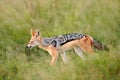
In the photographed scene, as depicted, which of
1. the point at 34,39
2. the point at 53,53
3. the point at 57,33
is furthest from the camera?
the point at 57,33

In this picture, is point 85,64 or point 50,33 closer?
point 85,64

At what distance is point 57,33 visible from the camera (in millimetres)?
12656

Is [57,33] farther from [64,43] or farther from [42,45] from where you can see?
[64,43]

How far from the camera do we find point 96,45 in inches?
454

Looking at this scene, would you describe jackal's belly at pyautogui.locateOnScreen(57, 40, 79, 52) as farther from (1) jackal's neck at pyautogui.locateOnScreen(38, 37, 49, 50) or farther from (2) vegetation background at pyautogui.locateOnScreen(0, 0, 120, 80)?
(1) jackal's neck at pyautogui.locateOnScreen(38, 37, 49, 50)

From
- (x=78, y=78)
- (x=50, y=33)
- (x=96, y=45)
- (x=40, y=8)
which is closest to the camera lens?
(x=78, y=78)

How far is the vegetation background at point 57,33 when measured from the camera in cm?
977

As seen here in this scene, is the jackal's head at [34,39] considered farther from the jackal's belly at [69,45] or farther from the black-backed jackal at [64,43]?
the jackal's belly at [69,45]

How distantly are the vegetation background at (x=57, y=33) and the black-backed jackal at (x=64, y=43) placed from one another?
18 centimetres

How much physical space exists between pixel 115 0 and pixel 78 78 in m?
4.38

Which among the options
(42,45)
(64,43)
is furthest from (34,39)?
(64,43)

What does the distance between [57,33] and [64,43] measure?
3.67 feet

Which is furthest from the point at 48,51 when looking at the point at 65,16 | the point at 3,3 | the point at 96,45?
the point at 3,3

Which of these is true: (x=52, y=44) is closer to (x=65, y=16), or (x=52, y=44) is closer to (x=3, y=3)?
(x=65, y=16)
